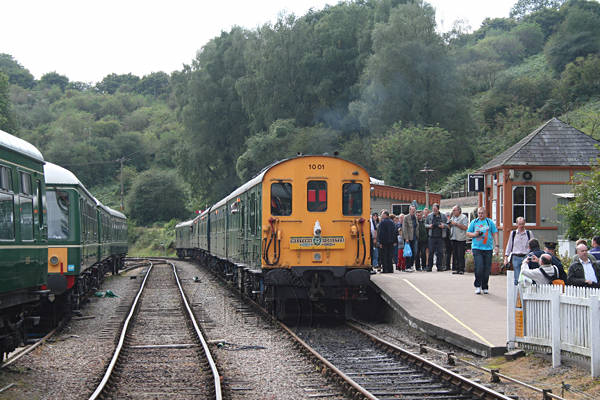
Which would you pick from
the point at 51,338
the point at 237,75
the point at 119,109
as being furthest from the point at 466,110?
the point at 119,109

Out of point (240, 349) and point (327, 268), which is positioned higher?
point (327, 268)

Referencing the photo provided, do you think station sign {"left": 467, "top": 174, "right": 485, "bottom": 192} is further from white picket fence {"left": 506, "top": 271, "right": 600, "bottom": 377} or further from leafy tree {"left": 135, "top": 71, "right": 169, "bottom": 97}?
leafy tree {"left": 135, "top": 71, "right": 169, "bottom": 97}

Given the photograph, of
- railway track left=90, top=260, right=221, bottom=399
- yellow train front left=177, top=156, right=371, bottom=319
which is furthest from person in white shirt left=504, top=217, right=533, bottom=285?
railway track left=90, top=260, right=221, bottom=399

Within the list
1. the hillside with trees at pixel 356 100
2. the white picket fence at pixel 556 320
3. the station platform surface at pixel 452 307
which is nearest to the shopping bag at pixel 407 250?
the station platform surface at pixel 452 307

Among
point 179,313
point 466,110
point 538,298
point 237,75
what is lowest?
point 179,313

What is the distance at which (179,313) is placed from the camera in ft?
55.7

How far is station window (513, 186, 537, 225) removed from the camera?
1021 inches

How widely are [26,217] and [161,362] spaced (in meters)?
2.74

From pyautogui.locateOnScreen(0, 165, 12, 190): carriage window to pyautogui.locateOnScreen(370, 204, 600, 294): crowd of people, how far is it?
663cm

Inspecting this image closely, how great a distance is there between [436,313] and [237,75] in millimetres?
53923

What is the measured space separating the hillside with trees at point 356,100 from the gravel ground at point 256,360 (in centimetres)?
3649

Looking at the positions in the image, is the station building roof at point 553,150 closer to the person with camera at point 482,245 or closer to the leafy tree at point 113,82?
the person with camera at point 482,245

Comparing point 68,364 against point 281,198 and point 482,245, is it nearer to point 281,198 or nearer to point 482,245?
point 281,198

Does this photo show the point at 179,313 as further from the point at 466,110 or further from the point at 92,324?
the point at 466,110
